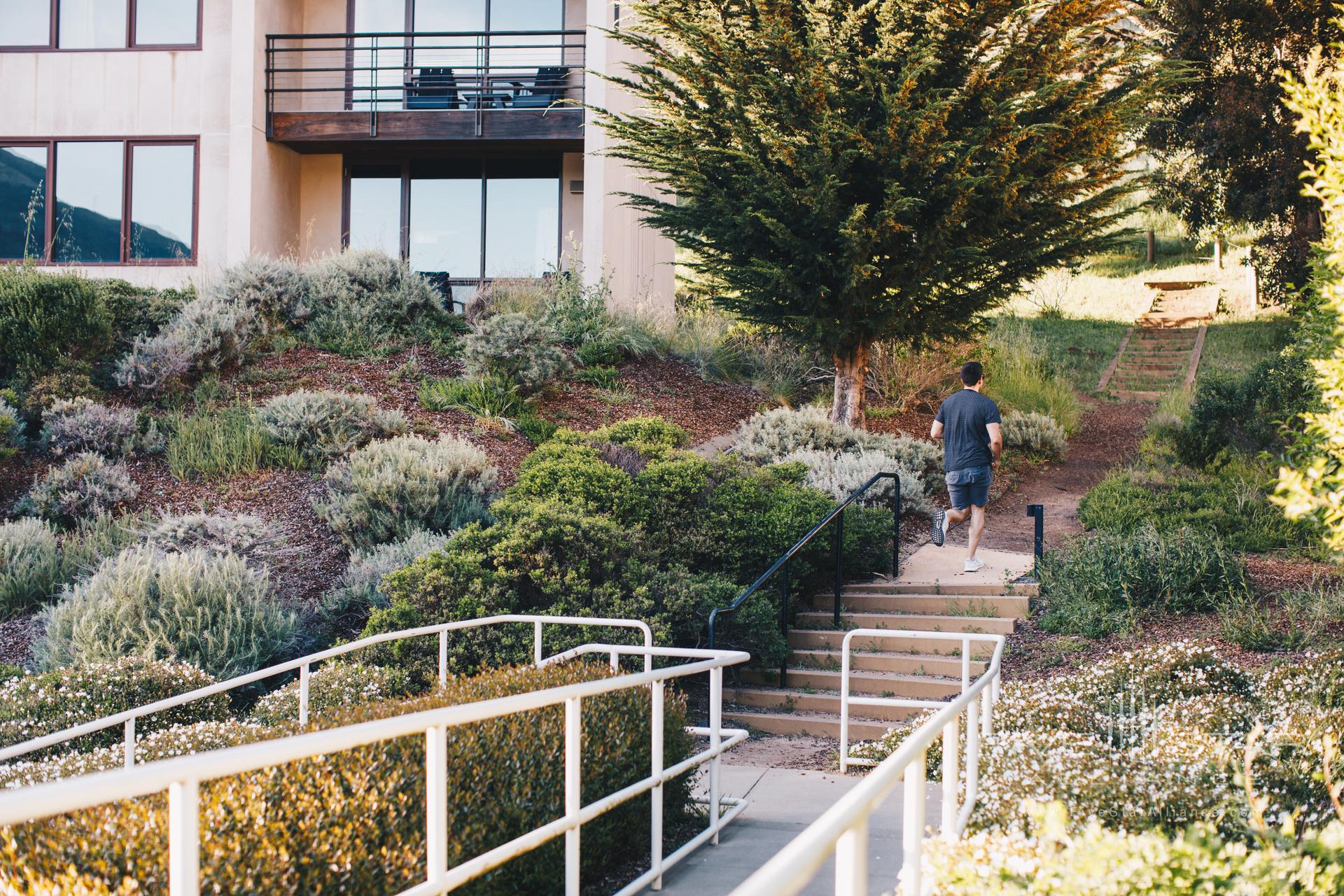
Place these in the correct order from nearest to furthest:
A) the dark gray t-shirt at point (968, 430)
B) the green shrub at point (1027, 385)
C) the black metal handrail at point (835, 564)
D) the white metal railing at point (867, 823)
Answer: the white metal railing at point (867, 823)
the black metal handrail at point (835, 564)
the dark gray t-shirt at point (968, 430)
the green shrub at point (1027, 385)

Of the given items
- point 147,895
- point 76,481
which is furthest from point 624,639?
point 76,481

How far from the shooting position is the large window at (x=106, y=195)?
1878cm

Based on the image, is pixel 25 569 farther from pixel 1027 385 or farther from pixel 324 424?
pixel 1027 385

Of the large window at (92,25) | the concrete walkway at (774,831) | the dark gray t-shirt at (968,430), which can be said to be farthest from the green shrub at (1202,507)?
the large window at (92,25)

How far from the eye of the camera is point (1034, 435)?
1573cm

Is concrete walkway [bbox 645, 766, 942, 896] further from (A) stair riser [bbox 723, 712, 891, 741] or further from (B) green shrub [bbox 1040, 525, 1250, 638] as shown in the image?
(B) green shrub [bbox 1040, 525, 1250, 638]

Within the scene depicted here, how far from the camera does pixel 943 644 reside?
891 cm

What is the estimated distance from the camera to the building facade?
18.1 metres

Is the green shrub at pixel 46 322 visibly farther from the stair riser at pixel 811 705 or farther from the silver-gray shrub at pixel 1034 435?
the silver-gray shrub at pixel 1034 435

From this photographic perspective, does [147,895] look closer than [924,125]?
Yes

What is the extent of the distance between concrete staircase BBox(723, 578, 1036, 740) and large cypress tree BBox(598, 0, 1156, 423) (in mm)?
4342

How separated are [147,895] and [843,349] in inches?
478

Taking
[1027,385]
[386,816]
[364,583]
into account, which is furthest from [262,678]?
[1027,385]

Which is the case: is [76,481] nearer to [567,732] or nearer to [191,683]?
[191,683]
